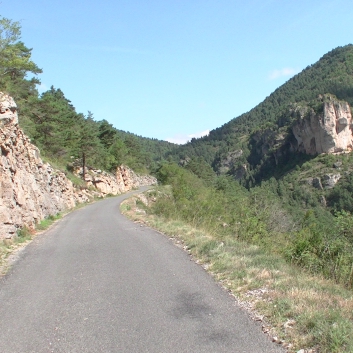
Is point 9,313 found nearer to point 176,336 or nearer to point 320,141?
point 176,336

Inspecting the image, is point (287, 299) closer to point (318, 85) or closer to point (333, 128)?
point (333, 128)

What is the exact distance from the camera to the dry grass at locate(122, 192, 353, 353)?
4105 mm

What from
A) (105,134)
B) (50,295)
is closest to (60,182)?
(50,295)

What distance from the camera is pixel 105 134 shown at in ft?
204

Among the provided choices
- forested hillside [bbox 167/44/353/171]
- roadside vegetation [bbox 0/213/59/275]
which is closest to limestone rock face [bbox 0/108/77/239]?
roadside vegetation [bbox 0/213/59/275]

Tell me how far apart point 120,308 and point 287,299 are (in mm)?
2472

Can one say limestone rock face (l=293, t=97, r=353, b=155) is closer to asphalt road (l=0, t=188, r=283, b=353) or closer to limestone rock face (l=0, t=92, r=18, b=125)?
limestone rock face (l=0, t=92, r=18, b=125)

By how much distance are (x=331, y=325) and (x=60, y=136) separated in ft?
120

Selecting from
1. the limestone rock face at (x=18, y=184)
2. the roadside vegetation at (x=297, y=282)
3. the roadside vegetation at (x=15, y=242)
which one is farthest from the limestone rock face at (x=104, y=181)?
the roadside vegetation at (x=297, y=282)

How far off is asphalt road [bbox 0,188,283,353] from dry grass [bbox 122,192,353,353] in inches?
10.0

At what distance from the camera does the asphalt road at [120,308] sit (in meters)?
4.36

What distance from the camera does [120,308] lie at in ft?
18.2

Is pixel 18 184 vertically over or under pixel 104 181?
under

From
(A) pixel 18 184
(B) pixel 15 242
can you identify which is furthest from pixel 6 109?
(B) pixel 15 242
